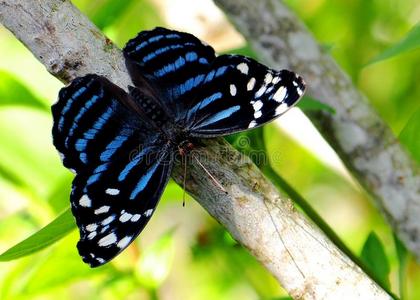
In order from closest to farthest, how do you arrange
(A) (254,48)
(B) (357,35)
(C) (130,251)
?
(A) (254,48)
(C) (130,251)
(B) (357,35)

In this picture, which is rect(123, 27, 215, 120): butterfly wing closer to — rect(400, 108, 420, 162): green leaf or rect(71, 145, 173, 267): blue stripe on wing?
rect(71, 145, 173, 267): blue stripe on wing

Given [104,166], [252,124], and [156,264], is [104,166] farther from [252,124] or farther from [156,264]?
[156,264]

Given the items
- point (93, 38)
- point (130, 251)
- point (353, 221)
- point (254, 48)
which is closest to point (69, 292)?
point (130, 251)

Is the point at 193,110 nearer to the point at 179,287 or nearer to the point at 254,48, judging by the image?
the point at 254,48

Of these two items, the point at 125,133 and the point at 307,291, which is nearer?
the point at 307,291

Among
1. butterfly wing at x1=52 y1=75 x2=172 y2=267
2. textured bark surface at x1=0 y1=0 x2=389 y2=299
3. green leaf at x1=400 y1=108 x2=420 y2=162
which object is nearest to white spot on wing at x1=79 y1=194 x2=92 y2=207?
butterfly wing at x1=52 y1=75 x2=172 y2=267

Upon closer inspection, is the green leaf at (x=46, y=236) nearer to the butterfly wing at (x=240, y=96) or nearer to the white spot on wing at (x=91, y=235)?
the white spot on wing at (x=91, y=235)
